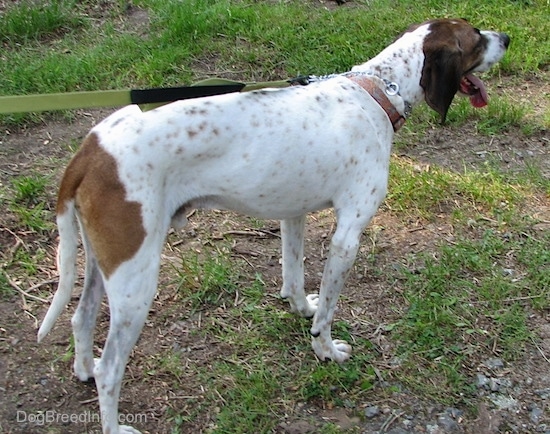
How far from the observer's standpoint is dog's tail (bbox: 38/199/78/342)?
307 cm

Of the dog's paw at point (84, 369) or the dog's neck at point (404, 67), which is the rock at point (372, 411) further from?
the dog's neck at point (404, 67)

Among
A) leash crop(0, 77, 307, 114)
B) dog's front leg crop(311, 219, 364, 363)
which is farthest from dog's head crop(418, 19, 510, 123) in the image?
leash crop(0, 77, 307, 114)

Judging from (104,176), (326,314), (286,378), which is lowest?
(286,378)

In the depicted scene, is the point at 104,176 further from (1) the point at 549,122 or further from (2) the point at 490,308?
(1) the point at 549,122

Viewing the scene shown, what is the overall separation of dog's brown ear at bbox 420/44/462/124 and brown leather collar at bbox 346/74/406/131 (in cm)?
18

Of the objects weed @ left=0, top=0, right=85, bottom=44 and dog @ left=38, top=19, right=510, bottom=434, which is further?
weed @ left=0, top=0, right=85, bottom=44

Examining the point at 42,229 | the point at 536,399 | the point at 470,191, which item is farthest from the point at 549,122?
the point at 42,229

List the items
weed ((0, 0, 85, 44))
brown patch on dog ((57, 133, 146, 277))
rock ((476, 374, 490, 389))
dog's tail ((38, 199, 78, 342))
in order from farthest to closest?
weed ((0, 0, 85, 44)) < rock ((476, 374, 490, 389)) < dog's tail ((38, 199, 78, 342)) < brown patch on dog ((57, 133, 146, 277))

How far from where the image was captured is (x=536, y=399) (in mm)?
3605

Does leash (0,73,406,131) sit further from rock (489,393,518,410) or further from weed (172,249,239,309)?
rock (489,393,518,410)

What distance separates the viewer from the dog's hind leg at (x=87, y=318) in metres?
3.37

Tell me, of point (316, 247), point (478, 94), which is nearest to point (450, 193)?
point (316, 247)

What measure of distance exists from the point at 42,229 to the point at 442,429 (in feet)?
8.15

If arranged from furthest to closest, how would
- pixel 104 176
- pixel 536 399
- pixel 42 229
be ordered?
pixel 42 229 → pixel 536 399 → pixel 104 176
